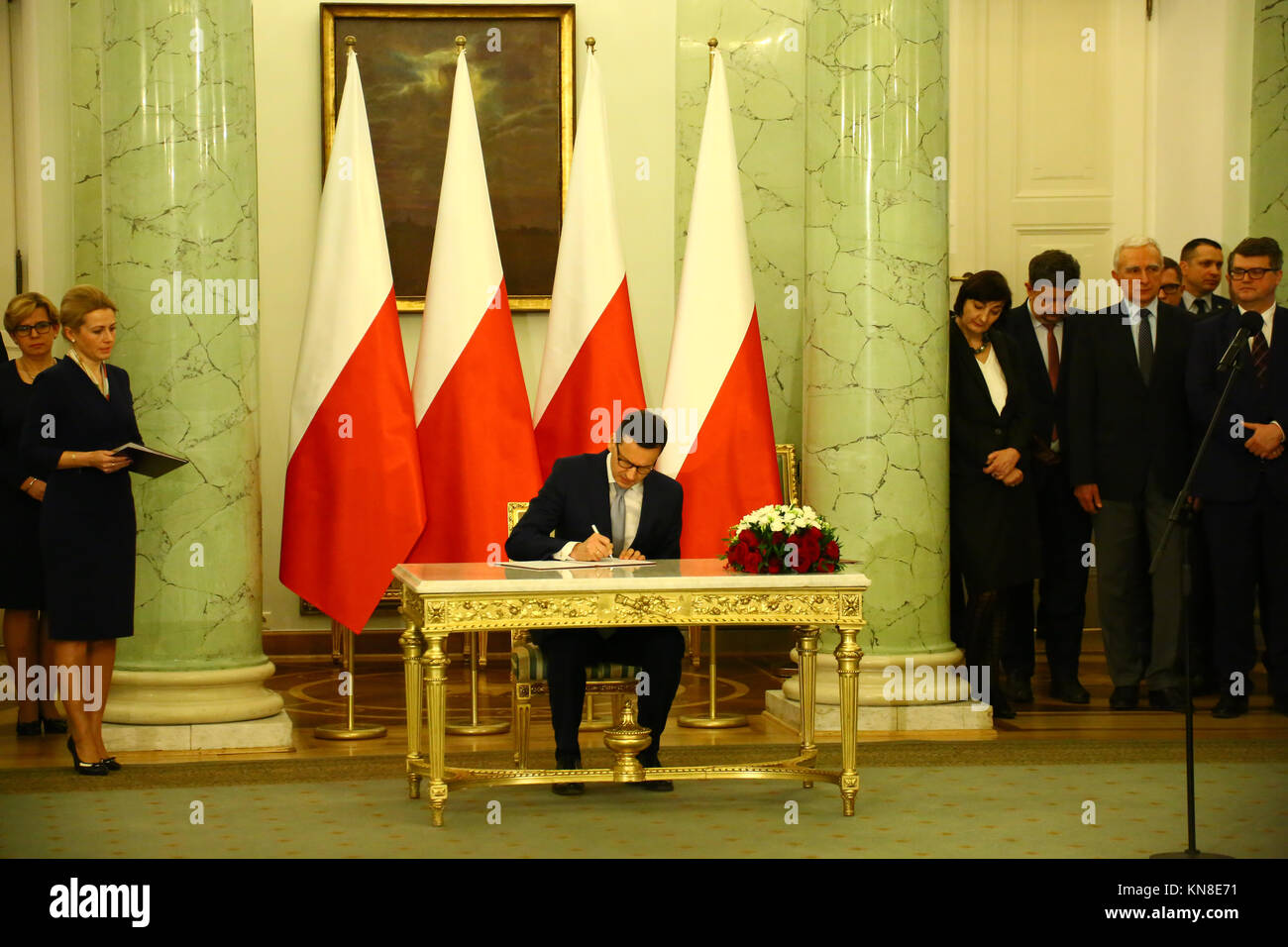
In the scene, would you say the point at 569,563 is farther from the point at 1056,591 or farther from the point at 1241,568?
the point at 1241,568

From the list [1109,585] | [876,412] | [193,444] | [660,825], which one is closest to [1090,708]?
[1109,585]

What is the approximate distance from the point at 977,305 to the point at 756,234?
2602 mm

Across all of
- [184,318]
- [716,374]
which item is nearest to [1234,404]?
[716,374]

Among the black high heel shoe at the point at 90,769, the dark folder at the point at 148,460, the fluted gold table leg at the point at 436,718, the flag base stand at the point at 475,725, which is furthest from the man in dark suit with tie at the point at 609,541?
the black high heel shoe at the point at 90,769

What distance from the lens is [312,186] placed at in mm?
9164

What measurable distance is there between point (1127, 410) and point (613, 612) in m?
3.40

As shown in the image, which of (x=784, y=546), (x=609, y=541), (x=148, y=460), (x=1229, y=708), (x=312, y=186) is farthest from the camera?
(x=312, y=186)

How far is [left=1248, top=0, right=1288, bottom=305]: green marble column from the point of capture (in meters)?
8.48

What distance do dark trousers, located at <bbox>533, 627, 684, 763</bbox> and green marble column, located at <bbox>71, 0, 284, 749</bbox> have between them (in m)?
1.55

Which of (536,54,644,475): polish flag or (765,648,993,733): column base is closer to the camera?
(765,648,993,733): column base

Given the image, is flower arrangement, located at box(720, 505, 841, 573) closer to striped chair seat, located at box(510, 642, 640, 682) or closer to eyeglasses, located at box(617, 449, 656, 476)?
eyeglasses, located at box(617, 449, 656, 476)

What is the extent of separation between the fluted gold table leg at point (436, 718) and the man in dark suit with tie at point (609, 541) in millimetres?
600

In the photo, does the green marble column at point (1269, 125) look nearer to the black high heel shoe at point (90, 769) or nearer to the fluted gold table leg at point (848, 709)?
the fluted gold table leg at point (848, 709)

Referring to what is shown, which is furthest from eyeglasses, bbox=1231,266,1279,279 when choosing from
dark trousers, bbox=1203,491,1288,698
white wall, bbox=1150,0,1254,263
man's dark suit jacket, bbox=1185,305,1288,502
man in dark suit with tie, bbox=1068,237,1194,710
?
white wall, bbox=1150,0,1254,263
